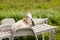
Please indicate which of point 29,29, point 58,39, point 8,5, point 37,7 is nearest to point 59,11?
point 37,7

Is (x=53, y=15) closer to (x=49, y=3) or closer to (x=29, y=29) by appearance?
(x=49, y=3)

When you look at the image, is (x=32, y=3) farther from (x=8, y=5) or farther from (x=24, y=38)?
(x=24, y=38)

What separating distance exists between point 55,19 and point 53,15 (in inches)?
13.1

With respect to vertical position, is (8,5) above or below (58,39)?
above

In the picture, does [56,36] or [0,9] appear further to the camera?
[0,9]

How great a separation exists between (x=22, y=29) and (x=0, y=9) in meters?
4.48

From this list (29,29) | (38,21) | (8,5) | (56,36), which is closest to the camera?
(29,29)

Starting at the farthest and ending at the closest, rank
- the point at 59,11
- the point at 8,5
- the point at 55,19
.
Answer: the point at 8,5, the point at 59,11, the point at 55,19

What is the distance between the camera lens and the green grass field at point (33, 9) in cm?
862

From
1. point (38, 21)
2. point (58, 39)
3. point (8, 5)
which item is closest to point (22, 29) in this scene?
point (38, 21)

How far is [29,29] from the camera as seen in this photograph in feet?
19.0

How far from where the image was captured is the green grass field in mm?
8620

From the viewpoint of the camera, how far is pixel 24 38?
281 inches

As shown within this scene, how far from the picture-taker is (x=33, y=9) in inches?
399
